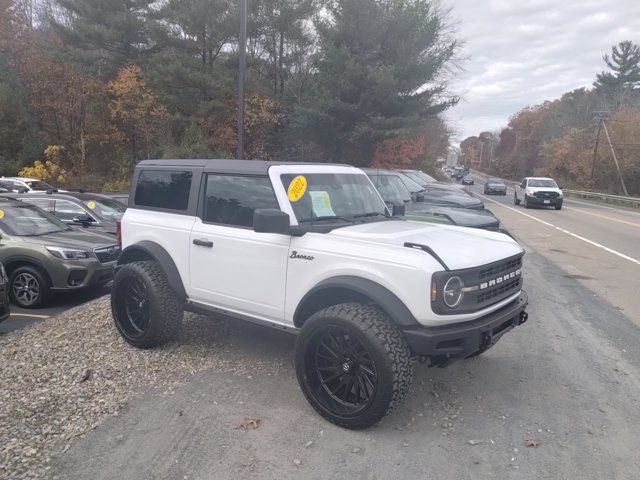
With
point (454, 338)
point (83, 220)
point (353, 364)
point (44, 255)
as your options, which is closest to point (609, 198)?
point (83, 220)

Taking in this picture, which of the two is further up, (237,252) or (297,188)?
(297,188)

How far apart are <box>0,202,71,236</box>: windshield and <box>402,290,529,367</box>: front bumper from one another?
254 inches

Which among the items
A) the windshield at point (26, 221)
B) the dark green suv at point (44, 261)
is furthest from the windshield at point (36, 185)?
→ the dark green suv at point (44, 261)

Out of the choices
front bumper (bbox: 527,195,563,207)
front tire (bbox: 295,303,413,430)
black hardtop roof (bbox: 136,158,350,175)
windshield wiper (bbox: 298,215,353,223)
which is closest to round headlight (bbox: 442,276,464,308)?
front tire (bbox: 295,303,413,430)

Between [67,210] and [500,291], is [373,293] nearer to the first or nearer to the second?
[500,291]

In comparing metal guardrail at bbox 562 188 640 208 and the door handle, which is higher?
the door handle

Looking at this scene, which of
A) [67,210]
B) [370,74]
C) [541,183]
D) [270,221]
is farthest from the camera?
[541,183]

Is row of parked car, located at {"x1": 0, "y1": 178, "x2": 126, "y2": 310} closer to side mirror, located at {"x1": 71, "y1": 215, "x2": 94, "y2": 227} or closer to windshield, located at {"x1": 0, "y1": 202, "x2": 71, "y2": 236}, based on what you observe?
windshield, located at {"x1": 0, "y1": 202, "x2": 71, "y2": 236}

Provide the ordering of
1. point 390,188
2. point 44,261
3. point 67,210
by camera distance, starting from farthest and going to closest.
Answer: point 390,188 → point 67,210 → point 44,261

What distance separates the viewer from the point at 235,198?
4.39 metres

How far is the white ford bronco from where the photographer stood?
132 inches

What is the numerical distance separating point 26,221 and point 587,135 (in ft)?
194

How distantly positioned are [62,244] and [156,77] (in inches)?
839

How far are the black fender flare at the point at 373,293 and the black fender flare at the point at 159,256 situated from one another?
151cm
